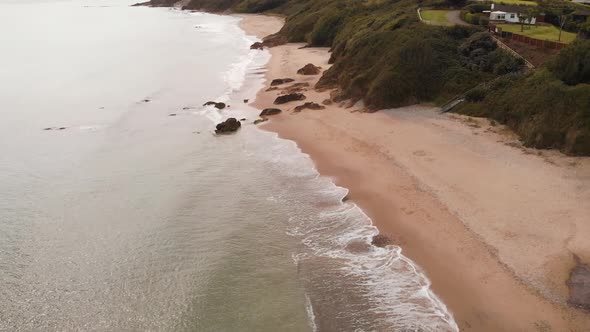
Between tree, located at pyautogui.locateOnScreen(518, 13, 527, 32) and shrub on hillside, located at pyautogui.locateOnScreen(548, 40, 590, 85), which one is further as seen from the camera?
tree, located at pyautogui.locateOnScreen(518, 13, 527, 32)

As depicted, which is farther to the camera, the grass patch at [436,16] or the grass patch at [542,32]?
the grass patch at [436,16]

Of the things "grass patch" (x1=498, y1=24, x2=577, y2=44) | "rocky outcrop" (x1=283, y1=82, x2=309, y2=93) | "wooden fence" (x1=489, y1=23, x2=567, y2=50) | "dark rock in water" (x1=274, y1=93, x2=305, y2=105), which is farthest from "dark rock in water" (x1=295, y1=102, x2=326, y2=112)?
"grass patch" (x1=498, y1=24, x2=577, y2=44)

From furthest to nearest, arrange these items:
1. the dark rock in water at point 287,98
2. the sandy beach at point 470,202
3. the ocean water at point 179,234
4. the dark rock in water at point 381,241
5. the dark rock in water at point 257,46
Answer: the dark rock in water at point 257,46 < the dark rock in water at point 287,98 < the dark rock in water at point 381,241 < the ocean water at point 179,234 < the sandy beach at point 470,202

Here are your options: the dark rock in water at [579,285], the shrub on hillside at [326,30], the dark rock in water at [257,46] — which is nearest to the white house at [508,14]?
the shrub on hillside at [326,30]

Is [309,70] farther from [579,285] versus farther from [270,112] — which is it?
[579,285]

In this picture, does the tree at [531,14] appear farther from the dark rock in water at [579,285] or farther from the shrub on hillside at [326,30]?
the dark rock in water at [579,285]

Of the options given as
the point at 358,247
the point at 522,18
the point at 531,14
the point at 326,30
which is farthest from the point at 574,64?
the point at 326,30

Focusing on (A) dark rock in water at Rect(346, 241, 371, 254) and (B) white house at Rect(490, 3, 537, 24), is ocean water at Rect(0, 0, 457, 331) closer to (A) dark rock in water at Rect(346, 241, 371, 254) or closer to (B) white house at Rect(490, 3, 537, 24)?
(A) dark rock in water at Rect(346, 241, 371, 254)

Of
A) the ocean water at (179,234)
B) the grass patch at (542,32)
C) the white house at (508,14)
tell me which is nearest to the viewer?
the ocean water at (179,234)
